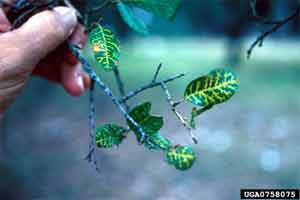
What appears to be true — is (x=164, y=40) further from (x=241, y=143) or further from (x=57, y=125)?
(x=241, y=143)

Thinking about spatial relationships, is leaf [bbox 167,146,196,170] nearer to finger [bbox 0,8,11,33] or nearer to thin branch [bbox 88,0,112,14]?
thin branch [bbox 88,0,112,14]

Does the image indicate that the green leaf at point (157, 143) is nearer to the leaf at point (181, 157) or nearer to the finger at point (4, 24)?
the leaf at point (181, 157)

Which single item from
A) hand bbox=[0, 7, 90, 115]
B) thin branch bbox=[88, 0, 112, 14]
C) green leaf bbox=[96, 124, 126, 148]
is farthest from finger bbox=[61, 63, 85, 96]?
green leaf bbox=[96, 124, 126, 148]

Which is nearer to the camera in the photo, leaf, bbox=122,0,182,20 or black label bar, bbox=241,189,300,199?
leaf, bbox=122,0,182,20

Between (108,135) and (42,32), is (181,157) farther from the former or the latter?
(42,32)

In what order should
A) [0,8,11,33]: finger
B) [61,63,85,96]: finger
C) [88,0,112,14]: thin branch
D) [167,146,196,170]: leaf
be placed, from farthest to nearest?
[61,63,85,96]: finger, [0,8,11,33]: finger, [88,0,112,14]: thin branch, [167,146,196,170]: leaf

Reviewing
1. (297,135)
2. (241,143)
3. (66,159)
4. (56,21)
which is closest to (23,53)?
(56,21)

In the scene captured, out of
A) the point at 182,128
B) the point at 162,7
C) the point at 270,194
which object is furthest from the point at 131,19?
the point at 182,128
